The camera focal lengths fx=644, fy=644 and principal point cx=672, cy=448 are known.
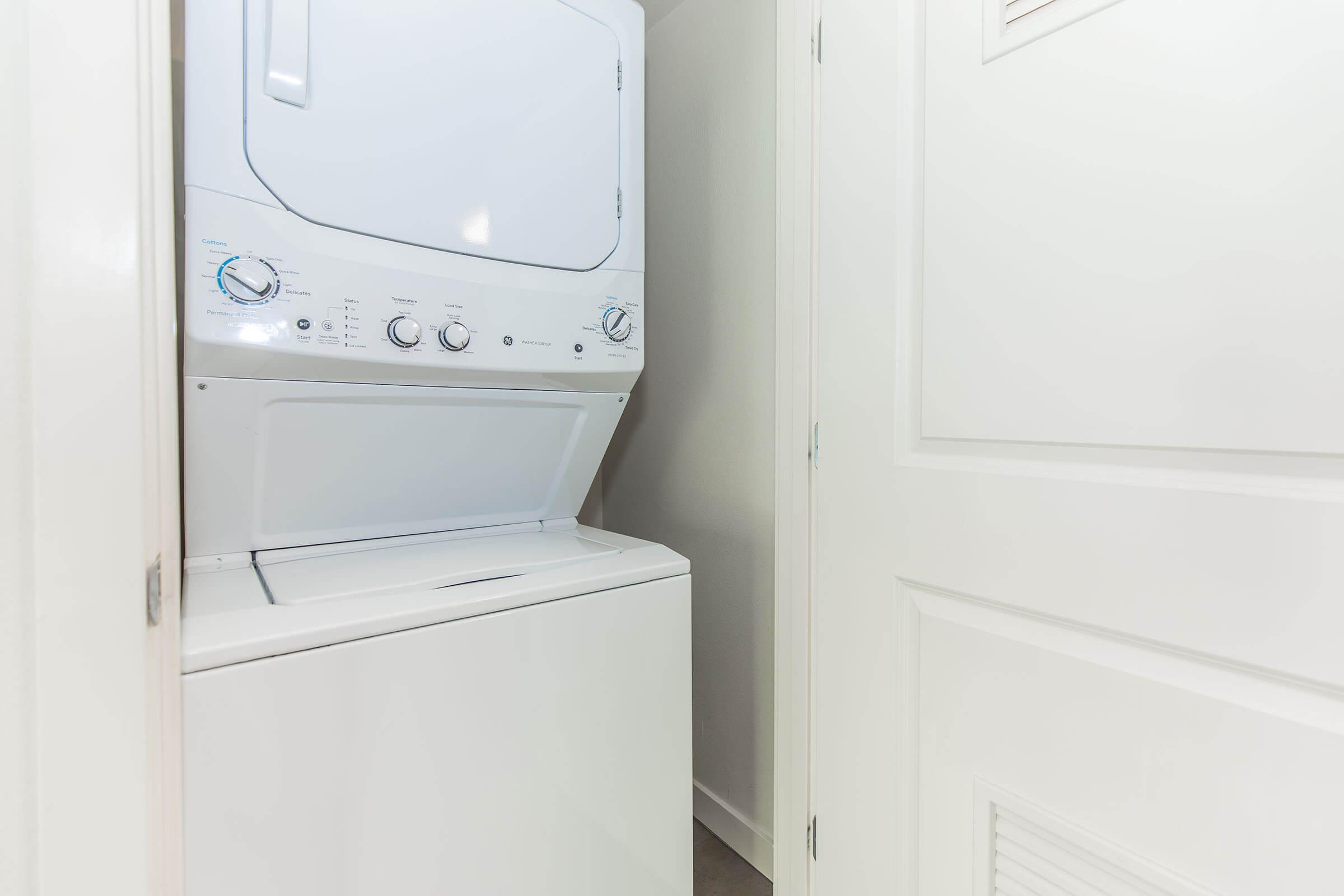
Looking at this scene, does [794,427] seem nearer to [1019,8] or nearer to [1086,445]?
[1086,445]

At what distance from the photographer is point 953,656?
2.94 feet

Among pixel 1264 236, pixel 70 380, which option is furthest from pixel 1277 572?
pixel 70 380

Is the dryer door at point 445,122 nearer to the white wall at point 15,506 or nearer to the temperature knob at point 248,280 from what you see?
the temperature knob at point 248,280

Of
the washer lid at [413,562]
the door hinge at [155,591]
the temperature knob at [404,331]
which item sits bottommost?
the washer lid at [413,562]

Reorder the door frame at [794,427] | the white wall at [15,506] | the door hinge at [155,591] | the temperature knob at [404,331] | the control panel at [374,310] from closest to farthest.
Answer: the white wall at [15,506] → the door hinge at [155,591] → the control panel at [374,310] → the temperature knob at [404,331] → the door frame at [794,427]

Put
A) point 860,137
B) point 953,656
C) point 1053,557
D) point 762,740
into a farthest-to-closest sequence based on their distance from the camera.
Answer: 1. point 762,740
2. point 860,137
3. point 953,656
4. point 1053,557

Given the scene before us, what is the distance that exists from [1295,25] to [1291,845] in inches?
30.0

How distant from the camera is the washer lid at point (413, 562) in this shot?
90 cm

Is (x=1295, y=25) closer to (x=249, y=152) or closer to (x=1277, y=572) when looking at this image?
(x=1277, y=572)

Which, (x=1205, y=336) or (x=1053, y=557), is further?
(x=1053, y=557)

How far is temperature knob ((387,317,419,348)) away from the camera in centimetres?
99

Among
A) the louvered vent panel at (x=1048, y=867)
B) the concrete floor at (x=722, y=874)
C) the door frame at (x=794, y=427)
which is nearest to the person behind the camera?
the louvered vent panel at (x=1048, y=867)

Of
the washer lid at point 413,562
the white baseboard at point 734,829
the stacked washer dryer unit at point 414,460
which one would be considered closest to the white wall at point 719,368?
the white baseboard at point 734,829

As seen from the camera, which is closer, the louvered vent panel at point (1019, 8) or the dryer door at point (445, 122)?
the louvered vent panel at point (1019, 8)
